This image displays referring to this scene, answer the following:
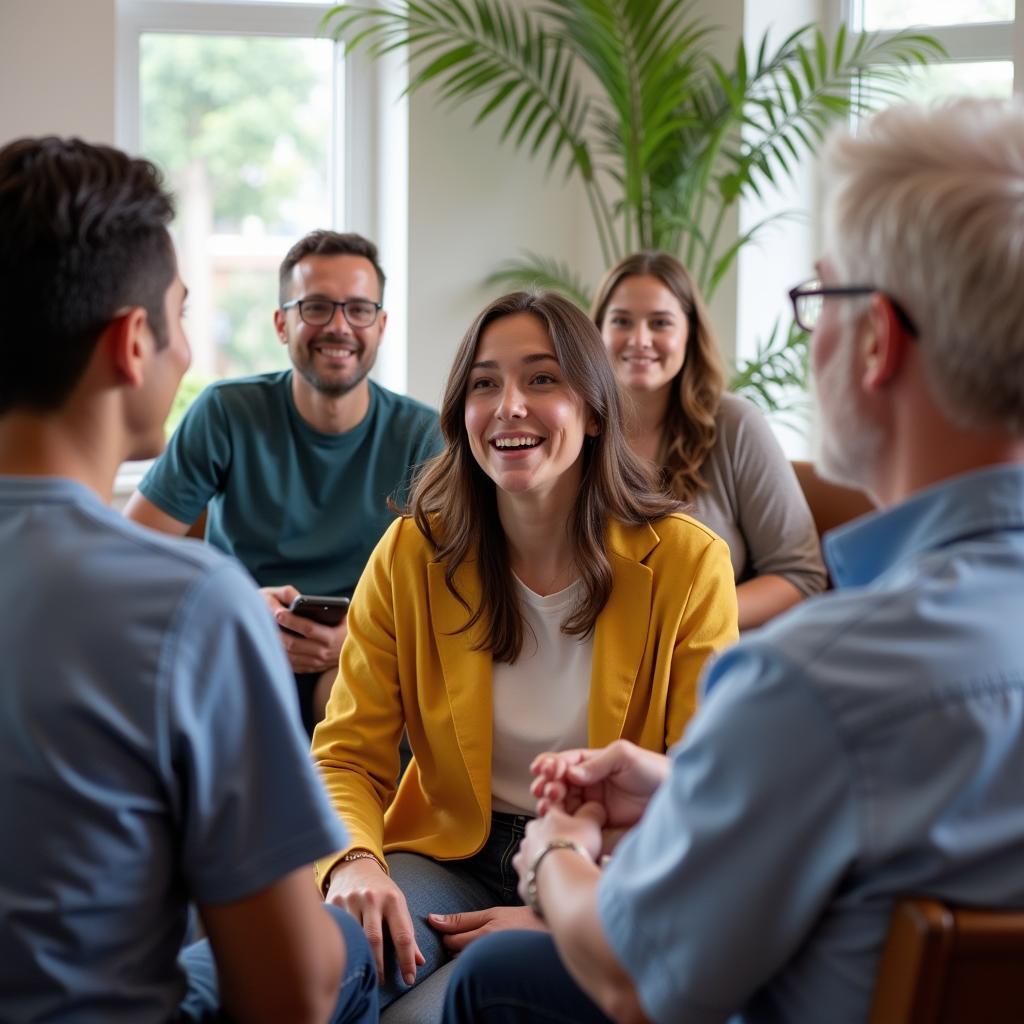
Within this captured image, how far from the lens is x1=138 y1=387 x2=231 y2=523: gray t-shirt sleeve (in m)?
3.01

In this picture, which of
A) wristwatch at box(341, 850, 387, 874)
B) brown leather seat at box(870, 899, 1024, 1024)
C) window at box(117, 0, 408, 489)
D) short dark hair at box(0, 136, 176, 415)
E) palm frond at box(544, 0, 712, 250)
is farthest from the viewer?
window at box(117, 0, 408, 489)

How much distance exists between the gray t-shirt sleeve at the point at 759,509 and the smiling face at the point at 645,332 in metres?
0.22

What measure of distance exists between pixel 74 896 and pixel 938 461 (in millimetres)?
737

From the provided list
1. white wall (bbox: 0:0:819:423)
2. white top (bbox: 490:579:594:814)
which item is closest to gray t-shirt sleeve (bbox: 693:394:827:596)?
white top (bbox: 490:579:594:814)

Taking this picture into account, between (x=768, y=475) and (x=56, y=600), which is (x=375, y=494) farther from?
(x=56, y=600)

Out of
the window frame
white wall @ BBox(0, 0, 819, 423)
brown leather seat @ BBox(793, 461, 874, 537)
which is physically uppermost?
the window frame

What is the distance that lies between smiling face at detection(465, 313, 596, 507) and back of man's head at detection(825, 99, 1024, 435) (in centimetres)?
98

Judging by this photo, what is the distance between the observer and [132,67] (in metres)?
4.75

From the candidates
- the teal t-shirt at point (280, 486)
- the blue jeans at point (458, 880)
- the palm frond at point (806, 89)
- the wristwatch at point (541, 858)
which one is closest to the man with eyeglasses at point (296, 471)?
the teal t-shirt at point (280, 486)

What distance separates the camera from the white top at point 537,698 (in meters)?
1.87

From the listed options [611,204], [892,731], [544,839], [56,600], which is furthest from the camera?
[611,204]

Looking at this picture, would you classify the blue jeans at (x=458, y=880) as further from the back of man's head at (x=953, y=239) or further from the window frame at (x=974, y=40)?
the window frame at (x=974, y=40)

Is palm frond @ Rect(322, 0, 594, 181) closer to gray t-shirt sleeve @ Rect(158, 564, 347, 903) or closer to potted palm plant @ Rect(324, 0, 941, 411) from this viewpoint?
potted palm plant @ Rect(324, 0, 941, 411)

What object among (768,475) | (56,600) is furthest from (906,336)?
(768,475)
